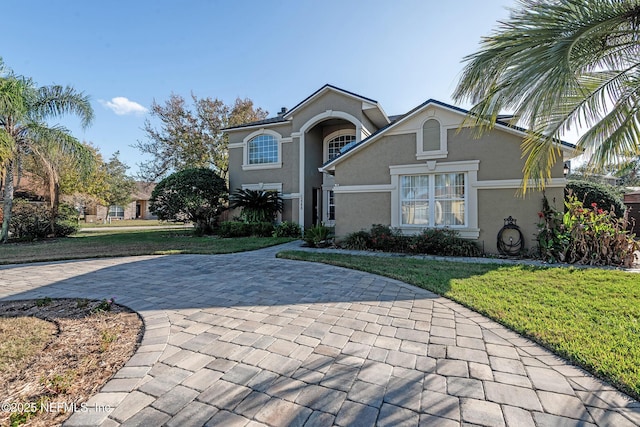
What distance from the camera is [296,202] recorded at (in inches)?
642

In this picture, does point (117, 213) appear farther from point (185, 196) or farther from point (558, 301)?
point (558, 301)

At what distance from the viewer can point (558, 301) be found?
4758 mm

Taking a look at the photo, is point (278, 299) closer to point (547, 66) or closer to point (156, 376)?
point (156, 376)

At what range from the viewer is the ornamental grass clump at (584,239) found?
7.84 m

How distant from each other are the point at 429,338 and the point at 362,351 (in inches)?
36.9

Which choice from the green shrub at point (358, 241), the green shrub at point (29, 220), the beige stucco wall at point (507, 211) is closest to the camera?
the beige stucco wall at point (507, 211)

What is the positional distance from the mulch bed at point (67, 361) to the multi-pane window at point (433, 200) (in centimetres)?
904

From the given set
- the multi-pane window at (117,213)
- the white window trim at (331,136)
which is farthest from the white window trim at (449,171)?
the multi-pane window at (117,213)

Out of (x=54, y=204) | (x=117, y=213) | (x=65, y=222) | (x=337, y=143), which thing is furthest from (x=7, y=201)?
(x=117, y=213)

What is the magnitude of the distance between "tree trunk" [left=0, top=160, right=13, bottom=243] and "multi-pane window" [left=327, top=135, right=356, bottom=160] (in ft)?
50.0

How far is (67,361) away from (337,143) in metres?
16.4

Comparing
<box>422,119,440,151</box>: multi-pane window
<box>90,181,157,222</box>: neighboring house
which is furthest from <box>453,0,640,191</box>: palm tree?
<box>90,181,157,222</box>: neighboring house

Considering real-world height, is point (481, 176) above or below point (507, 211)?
above

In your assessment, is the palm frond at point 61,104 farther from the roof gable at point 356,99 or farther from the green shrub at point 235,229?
the roof gable at point 356,99
